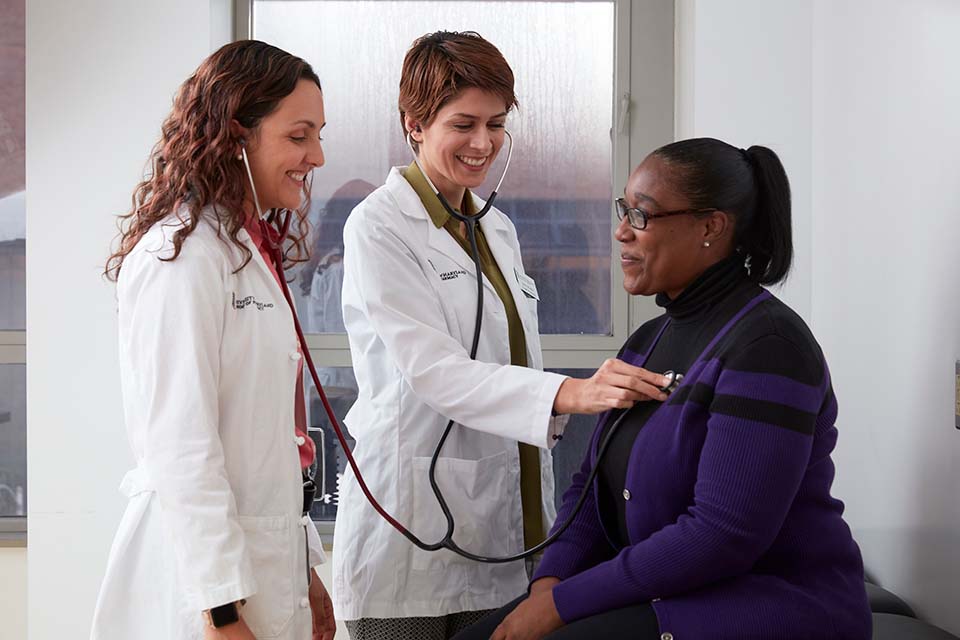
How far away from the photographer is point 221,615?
1244 millimetres

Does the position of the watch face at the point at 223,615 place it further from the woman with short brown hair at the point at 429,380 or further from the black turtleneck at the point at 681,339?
the black turtleneck at the point at 681,339

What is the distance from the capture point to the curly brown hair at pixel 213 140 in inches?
53.4

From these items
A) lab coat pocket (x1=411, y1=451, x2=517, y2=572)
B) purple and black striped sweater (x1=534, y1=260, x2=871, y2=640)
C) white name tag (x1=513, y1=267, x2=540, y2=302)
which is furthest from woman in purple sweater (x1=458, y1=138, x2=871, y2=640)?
white name tag (x1=513, y1=267, x2=540, y2=302)

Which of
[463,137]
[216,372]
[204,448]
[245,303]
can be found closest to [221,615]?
[204,448]

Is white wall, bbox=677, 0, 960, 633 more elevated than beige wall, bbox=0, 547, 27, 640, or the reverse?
white wall, bbox=677, 0, 960, 633

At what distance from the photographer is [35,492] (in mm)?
2629

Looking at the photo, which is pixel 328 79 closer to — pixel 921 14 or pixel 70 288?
pixel 70 288

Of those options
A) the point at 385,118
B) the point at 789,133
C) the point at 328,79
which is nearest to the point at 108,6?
the point at 328,79

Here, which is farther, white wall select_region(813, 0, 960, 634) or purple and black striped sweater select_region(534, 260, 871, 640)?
white wall select_region(813, 0, 960, 634)

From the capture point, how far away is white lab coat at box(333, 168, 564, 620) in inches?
65.0

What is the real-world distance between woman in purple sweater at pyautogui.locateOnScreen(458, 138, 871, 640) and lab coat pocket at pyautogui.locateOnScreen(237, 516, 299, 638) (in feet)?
1.09

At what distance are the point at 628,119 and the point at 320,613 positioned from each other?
1.75 metres

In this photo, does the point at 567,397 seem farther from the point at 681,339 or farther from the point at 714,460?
the point at 714,460

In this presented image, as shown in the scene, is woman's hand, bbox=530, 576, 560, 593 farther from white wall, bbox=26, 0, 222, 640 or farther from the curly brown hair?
white wall, bbox=26, 0, 222, 640
